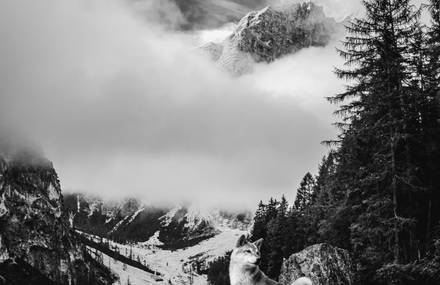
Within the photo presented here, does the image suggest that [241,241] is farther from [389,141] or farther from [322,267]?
[389,141]

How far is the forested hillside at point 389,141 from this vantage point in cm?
2531

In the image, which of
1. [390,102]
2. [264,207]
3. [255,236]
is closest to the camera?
[390,102]

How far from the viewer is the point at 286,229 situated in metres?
65.1

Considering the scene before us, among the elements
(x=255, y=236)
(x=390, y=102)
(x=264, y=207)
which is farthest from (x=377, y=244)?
(x=264, y=207)

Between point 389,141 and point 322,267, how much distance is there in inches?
307

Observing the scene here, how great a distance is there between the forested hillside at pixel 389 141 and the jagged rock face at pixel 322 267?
1762 mm

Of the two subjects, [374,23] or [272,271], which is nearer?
[374,23]

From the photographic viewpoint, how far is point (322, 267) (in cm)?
2259

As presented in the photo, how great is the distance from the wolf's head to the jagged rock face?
571 inches

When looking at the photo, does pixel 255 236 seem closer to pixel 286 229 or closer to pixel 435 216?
pixel 286 229

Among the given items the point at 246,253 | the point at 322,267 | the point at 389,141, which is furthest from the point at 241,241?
the point at 389,141

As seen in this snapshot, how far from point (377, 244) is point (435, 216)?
3986 mm

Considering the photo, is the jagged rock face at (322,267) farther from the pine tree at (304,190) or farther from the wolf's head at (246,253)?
the pine tree at (304,190)

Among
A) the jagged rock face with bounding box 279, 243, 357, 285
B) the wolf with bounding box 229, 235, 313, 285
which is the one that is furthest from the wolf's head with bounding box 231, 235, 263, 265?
the jagged rock face with bounding box 279, 243, 357, 285
